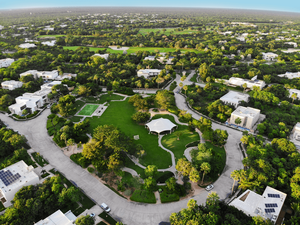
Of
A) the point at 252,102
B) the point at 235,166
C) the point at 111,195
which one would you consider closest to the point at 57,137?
the point at 111,195

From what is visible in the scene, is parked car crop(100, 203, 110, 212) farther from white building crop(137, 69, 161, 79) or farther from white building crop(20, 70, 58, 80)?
white building crop(20, 70, 58, 80)

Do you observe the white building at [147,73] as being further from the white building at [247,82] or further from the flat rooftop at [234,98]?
the flat rooftop at [234,98]

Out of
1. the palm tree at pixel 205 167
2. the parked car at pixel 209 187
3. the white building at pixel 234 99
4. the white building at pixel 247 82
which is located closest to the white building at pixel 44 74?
the white building at pixel 234 99

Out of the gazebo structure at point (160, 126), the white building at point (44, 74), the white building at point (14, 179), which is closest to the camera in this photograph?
the white building at point (14, 179)

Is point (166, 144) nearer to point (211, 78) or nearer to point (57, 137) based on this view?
point (57, 137)

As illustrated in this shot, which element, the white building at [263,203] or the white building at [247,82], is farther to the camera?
the white building at [247,82]

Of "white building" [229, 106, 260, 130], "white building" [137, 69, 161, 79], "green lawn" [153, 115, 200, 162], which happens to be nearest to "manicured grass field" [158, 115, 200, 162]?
"green lawn" [153, 115, 200, 162]

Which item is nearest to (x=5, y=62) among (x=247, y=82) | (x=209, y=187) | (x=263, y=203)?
(x=209, y=187)
